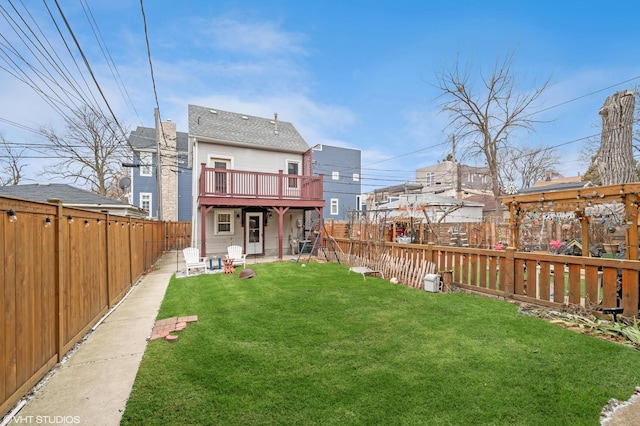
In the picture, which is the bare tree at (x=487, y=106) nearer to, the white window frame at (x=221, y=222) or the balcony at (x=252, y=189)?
the balcony at (x=252, y=189)

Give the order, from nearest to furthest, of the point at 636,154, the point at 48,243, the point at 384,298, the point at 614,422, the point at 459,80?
the point at 614,422 < the point at 48,243 < the point at 384,298 < the point at 636,154 < the point at 459,80

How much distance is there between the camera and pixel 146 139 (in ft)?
71.7

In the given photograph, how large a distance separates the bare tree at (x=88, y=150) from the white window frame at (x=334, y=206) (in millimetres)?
17398

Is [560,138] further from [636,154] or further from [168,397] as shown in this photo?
[168,397]

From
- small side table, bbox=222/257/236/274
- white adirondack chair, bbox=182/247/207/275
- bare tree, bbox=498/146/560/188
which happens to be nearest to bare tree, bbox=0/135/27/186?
white adirondack chair, bbox=182/247/207/275

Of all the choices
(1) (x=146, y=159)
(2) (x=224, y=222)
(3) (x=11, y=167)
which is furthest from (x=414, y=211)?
(3) (x=11, y=167)

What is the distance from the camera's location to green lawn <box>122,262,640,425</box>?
2.48 metres

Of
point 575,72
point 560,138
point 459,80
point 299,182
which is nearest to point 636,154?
point 560,138

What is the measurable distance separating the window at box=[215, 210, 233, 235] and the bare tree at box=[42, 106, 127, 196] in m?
12.7

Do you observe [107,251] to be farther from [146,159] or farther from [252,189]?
[146,159]

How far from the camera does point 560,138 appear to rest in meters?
17.1

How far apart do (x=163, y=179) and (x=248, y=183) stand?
39.9ft

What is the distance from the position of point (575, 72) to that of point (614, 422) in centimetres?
1733

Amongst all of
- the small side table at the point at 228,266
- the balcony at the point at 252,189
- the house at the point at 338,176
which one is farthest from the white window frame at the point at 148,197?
the small side table at the point at 228,266
